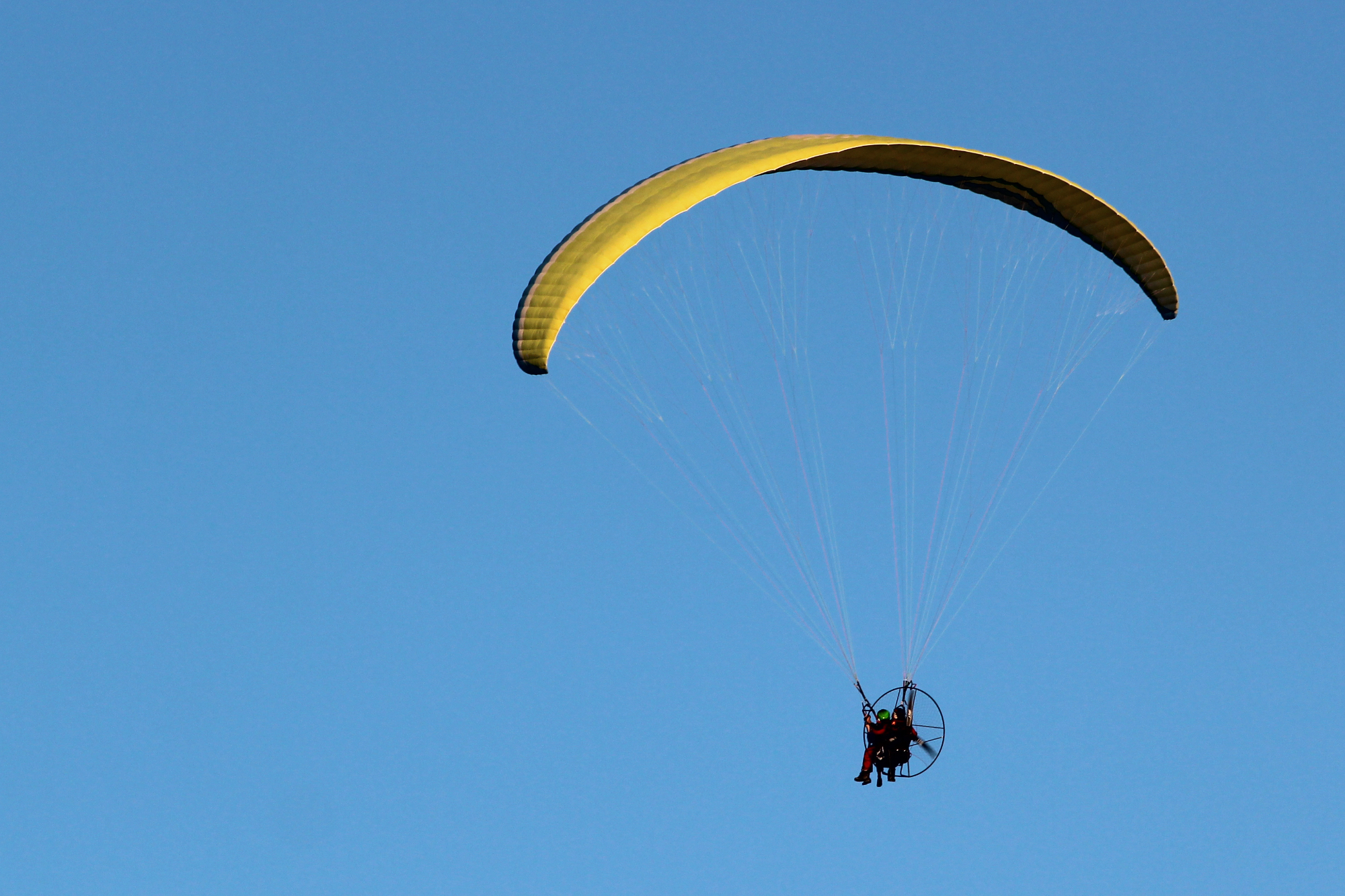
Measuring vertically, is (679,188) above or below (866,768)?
above

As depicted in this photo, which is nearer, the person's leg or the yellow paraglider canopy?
the yellow paraglider canopy

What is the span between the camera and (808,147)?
28.9 meters

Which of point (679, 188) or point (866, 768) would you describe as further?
point (866, 768)

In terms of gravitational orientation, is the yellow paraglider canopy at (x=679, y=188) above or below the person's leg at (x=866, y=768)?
above

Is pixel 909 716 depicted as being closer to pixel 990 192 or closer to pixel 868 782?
pixel 868 782

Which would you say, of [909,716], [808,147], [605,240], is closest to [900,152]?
[808,147]

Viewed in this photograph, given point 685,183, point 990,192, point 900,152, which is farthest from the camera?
point 990,192

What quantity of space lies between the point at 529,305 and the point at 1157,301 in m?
10.0

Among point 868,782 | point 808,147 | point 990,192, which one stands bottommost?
point 868,782

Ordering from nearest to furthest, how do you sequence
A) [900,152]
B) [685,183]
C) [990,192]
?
[685,183], [900,152], [990,192]

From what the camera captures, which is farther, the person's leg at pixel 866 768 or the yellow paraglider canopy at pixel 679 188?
the person's leg at pixel 866 768

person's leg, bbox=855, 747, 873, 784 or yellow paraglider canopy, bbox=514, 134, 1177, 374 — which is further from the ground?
yellow paraglider canopy, bbox=514, 134, 1177, 374

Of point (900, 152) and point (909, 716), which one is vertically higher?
point (900, 152)

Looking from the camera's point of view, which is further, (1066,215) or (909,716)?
(1066,215)
